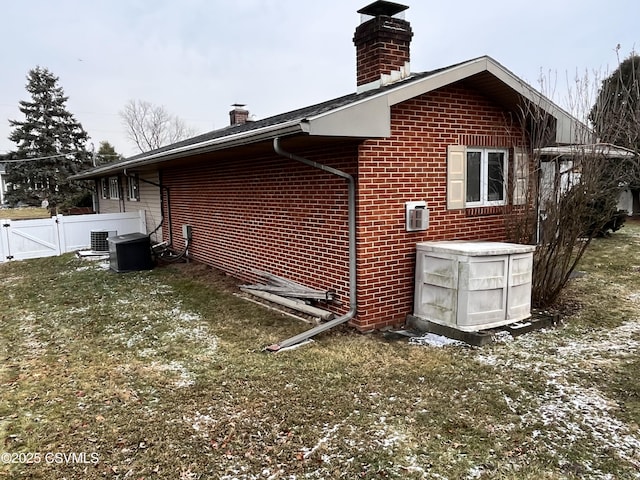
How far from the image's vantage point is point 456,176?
598 centimetres

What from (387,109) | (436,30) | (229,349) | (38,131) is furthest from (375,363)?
(38,131)

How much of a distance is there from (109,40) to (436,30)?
12.6 metres

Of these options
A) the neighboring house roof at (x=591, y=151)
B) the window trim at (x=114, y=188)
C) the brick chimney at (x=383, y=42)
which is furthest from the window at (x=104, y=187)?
the neighboring house roof at (x=591, y=151)

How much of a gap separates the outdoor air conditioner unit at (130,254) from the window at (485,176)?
271 inches

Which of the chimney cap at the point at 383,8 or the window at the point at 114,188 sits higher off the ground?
the chimney cap at the point at 383,8

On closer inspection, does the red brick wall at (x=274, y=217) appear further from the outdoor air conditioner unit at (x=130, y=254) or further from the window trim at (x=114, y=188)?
the window trim at (x=114, y=188)

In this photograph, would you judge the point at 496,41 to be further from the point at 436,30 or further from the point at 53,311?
the point at 53,311

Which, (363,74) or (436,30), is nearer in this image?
(363,74)

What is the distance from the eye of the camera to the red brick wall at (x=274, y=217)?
5566 millimetres

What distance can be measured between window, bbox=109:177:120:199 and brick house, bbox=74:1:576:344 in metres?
11.5

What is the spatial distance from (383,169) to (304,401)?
2.86 meters

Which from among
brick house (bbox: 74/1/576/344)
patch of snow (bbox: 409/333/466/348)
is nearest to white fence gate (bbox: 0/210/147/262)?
brick house (bbox: 74/1/576/344)

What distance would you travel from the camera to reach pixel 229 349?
483cm

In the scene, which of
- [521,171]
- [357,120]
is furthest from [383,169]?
[521,171]
